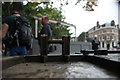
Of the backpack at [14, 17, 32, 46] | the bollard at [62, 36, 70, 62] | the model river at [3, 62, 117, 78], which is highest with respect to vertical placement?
the backpack at [14, 17, 32, 46]

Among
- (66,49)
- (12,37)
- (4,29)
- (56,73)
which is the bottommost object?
(56,73)

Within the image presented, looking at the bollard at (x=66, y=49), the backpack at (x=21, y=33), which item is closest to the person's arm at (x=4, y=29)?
the backpack at (x=21, y=33)

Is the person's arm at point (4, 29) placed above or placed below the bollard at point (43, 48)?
above

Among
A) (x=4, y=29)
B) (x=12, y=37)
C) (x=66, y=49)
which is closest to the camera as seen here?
(x=4, y=29)

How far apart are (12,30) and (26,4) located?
7035 mm

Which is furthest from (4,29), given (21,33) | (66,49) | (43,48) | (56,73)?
(56,73)

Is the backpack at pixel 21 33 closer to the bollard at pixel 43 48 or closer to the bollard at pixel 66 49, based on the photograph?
the bollard at pixel 43 48

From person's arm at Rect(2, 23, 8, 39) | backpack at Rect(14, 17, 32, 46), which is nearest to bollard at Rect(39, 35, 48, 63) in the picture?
backpack at Rect(14, 17, 32, 46)

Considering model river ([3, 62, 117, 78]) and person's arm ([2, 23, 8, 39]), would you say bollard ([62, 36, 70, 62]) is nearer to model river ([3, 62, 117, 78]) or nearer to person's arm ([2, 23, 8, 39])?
model river ([3, 62, 117, 78])

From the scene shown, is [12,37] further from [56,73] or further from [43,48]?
[56,73]

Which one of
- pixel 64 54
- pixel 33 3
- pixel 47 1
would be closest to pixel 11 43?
pixel 64 54

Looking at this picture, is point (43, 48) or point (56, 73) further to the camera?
point (43, 48)

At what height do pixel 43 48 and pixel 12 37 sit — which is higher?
pixel 12 37

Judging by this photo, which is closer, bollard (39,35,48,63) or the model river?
the model river
